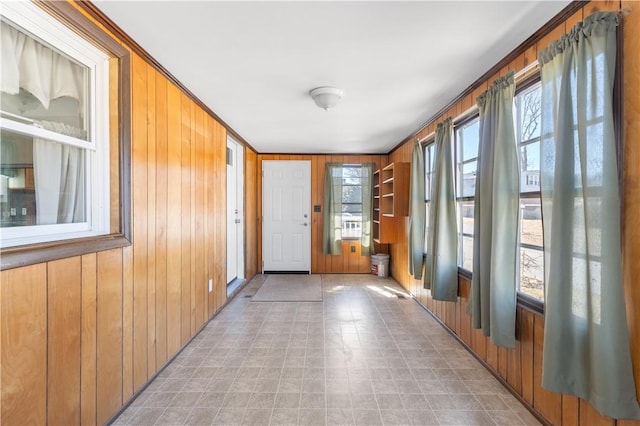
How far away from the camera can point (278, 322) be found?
316 centimetres

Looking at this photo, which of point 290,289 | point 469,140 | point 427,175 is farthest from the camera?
point 290,289

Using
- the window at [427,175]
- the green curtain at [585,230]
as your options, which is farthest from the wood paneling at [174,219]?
the window at [427,175]

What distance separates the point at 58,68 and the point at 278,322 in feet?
8.92

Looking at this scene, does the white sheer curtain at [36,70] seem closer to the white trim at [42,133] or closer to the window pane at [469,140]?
the white trim at [42,133]

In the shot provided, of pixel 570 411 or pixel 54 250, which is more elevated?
pixel 54 250

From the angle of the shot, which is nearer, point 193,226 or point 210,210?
point 193,226

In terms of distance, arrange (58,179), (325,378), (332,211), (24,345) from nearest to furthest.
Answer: (24,345)
(58,179)
(325,378)
(332,211)

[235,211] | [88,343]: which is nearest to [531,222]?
[88,343]

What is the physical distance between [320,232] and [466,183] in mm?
Answer: 3199

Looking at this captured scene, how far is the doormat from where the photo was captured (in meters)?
3.99

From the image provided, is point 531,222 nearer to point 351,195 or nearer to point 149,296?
point 149,296

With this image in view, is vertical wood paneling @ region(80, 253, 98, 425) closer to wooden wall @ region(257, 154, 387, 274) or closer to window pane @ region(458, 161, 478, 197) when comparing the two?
window pane @ region(458, 161, 478, 197)

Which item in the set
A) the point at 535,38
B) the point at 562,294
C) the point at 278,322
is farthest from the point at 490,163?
the point at 278,322

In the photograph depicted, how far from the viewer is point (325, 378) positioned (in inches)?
83.6
